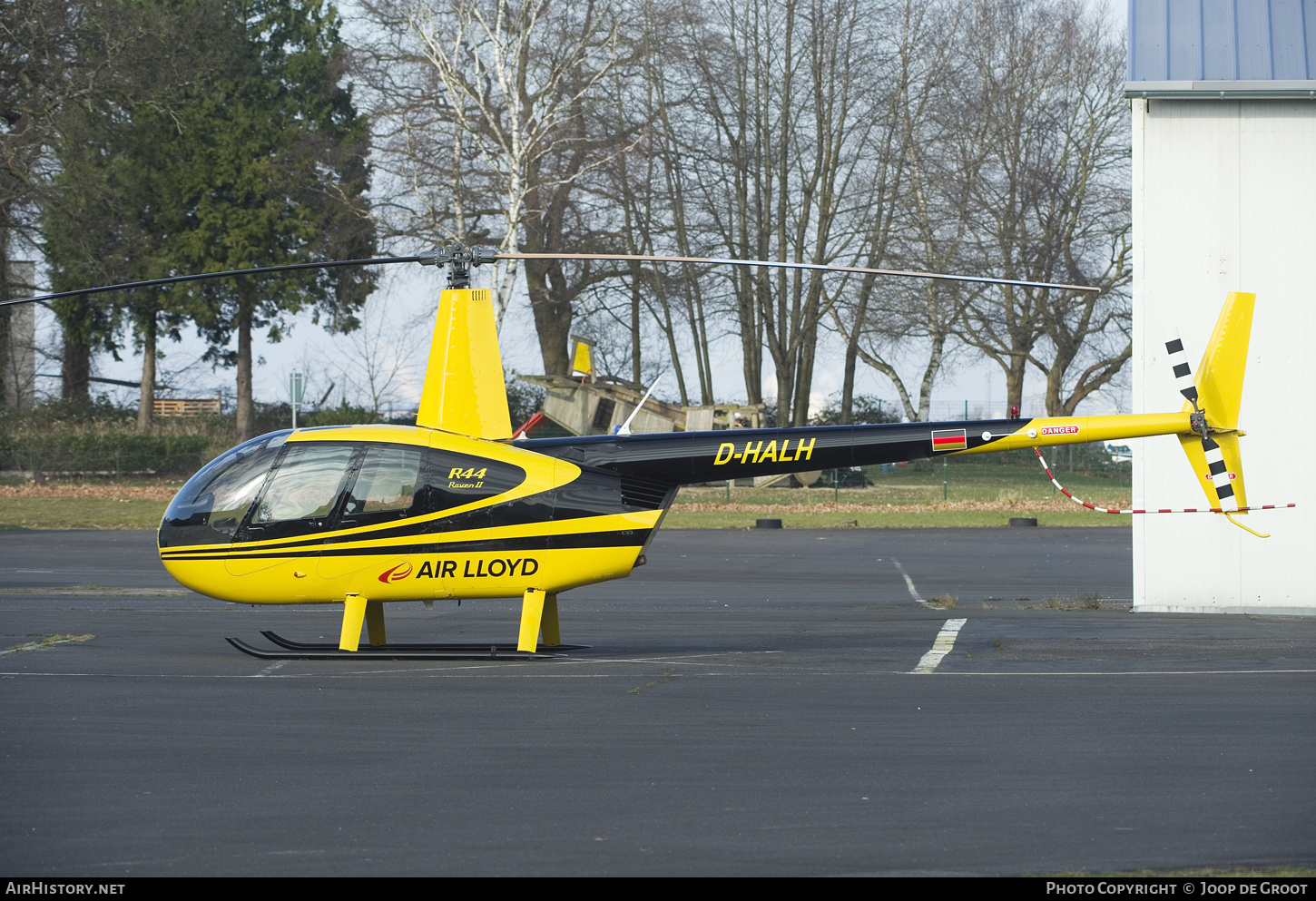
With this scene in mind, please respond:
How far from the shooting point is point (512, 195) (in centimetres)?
3675

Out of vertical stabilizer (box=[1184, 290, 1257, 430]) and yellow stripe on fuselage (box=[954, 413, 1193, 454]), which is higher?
vertical stabilizer (box=[1184, 290, 1257, 430])

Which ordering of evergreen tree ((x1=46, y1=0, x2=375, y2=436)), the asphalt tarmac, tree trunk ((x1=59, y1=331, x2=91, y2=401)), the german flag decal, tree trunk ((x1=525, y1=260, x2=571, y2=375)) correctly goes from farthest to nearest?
tree trunk ((x1=59, y1=331, x2=91, y2=401)) → tree trunk ((x1=525, y1=260, x2=571, y2=375)) → evergreen tree ((x1=46, y1=0, x2=375, y2=436)) → the german flag decal → the asphalt tarmac

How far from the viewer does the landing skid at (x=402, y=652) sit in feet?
38.5

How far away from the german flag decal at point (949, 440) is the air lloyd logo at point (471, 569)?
3.75m

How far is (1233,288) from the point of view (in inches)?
623

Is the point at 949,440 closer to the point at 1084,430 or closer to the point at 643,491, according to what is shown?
the point at 1084,430

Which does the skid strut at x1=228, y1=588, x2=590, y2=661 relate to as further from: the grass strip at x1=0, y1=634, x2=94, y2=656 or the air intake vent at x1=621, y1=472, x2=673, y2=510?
the grass strip at x1=0, y1=634, x2=94, y2=656

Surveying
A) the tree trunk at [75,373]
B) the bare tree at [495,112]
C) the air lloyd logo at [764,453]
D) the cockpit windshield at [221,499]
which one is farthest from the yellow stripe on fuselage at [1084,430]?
the tree trunk at [75,373]

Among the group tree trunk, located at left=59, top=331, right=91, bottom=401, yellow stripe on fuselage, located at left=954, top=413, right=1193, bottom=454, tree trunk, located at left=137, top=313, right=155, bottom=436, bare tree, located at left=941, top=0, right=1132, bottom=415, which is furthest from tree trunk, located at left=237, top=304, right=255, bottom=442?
yellow stripe on fuselage, located at left=954, top=413, right=1193, bottom=454

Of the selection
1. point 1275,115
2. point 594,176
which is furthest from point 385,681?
point 594,176

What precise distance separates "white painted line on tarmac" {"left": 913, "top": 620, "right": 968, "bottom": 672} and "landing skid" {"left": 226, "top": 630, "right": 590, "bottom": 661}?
128 inches

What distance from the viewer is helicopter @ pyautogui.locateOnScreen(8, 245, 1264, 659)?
11.8m

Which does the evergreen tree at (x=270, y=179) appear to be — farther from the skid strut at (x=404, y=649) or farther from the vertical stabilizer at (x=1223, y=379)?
the vertical stabilizer at (x=1223, y=379)

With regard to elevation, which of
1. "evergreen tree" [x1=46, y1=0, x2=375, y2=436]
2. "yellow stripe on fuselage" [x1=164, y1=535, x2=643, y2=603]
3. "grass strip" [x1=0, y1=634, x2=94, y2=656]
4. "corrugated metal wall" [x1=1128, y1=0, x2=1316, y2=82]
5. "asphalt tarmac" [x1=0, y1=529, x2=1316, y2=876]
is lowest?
"asphalt tarmac" [x1=0, y1=529, x2=1316, y2=876]
